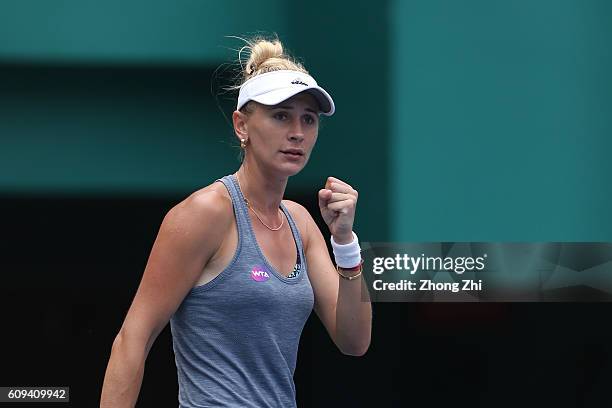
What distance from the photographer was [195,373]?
294 cm

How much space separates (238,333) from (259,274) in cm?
16

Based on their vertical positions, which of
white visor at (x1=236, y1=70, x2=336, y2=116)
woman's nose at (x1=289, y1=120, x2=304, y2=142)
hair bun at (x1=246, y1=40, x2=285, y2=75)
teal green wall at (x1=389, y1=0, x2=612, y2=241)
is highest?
teal green wall at (x1=389, y1=0, x2=612, y2=241)

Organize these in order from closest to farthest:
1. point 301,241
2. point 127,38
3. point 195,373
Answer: point 195,373 → point 301,241 → point 127,38

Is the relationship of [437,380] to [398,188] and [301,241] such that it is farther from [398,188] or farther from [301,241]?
[301,241]

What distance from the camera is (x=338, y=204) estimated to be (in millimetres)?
3014

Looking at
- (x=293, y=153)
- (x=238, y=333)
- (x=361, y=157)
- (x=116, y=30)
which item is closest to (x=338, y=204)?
Result: (x=293, y=153)

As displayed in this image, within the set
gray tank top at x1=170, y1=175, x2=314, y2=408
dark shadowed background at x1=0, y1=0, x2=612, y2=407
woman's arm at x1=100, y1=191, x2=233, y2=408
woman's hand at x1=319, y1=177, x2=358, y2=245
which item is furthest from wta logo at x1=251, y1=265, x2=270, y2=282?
dark shadowed background at x1=0, y1=0, x2=612, y2=407

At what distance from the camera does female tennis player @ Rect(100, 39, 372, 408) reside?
2.85 meters

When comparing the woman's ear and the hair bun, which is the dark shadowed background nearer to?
the hair bun

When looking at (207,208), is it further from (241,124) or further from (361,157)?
(361,157)

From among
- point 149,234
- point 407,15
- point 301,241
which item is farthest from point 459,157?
point 301,241

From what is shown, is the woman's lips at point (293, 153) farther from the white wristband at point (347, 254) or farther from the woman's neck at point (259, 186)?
the white wristband at point (347, 254)

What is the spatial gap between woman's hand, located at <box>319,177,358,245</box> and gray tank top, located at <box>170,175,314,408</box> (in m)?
0.21

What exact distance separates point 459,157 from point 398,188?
0.29 metres
